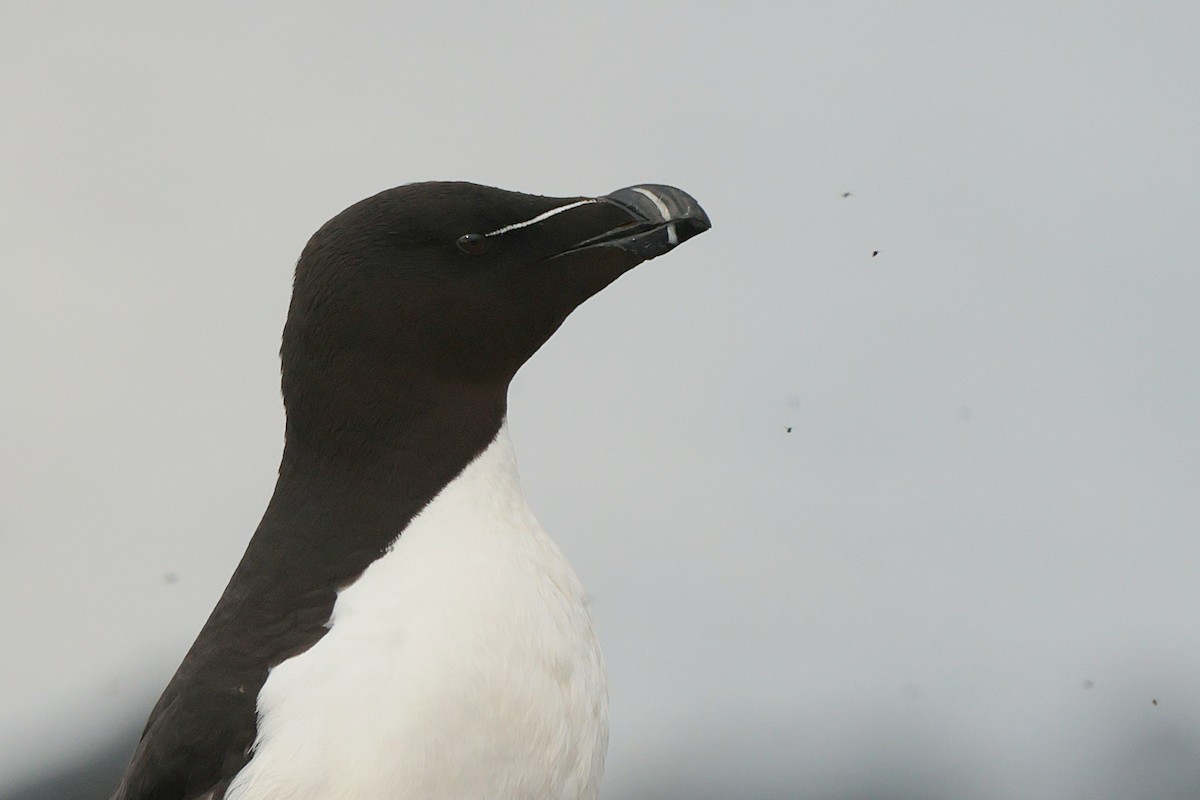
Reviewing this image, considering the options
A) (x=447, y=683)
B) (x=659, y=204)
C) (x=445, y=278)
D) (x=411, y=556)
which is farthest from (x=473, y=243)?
(x=447, y=683)

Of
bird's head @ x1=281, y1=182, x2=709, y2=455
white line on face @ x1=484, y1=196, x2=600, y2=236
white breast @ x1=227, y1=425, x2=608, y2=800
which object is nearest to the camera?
white breast @ x1=227, y1=425, x2=608, y2=800

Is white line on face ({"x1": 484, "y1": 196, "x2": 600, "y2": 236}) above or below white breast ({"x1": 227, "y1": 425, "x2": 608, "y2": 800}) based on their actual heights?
above

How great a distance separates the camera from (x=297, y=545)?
124 inches

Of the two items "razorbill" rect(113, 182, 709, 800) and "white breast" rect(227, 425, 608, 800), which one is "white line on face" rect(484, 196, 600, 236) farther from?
"white breast" rect(227, 425, 608, 800)

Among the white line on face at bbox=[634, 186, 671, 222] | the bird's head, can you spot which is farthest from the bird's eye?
the white line on face at bbox=[634, 186, 671, 222]

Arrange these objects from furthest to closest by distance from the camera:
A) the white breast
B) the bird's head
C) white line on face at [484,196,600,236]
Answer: white line on face at [484,196,600,236] < the bird's head < the white breast

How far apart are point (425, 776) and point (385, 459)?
66cm

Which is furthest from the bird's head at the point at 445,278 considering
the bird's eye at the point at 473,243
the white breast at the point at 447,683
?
the white breast at the point at 447,683

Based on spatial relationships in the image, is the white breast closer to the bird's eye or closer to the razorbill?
the razorbill

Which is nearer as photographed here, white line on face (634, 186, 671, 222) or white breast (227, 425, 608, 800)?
white breast (227, 425, 608, 800)

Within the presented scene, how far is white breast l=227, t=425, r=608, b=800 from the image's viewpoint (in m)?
2.85

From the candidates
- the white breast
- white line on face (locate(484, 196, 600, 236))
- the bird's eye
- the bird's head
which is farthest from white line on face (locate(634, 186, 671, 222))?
the white breast

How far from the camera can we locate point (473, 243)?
326 centimetres

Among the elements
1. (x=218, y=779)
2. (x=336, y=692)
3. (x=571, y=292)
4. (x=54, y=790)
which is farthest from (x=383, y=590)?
(x=54, y=790)
